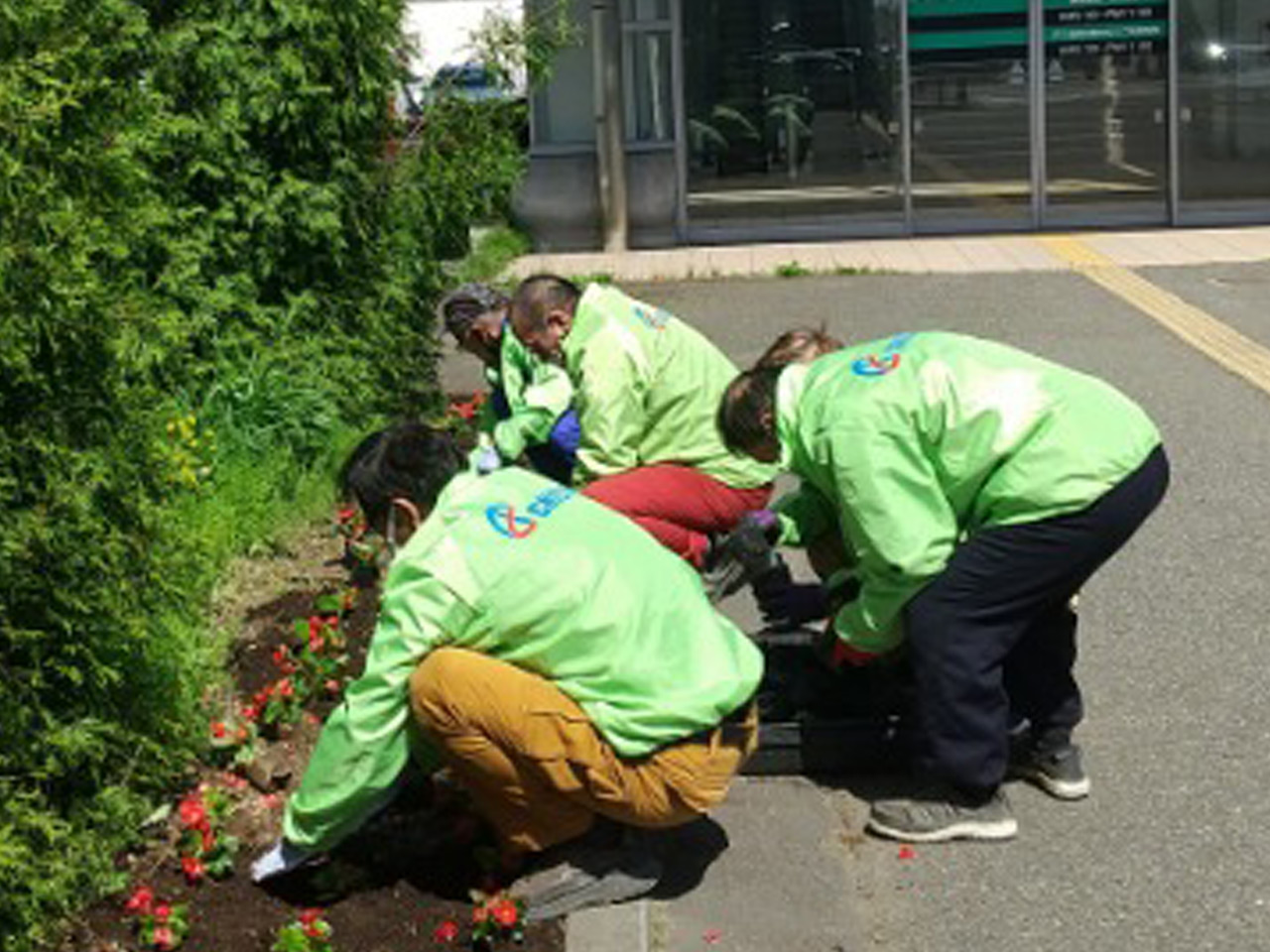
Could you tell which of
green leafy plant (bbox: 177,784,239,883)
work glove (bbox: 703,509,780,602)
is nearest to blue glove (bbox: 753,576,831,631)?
work glove (bbox: 703,509,780,602)

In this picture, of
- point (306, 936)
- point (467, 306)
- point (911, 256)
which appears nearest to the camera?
point (306, 936)

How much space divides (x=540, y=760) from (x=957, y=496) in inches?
49.0

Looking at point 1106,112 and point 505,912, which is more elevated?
point 1106,112

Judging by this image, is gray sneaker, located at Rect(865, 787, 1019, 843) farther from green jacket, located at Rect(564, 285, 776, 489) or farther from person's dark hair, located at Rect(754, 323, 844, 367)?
green jacket, located at Rect(564, 285, 776, 489)

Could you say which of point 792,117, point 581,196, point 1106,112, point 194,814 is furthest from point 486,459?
point 1106,112

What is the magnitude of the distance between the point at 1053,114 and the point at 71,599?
13.3 meters

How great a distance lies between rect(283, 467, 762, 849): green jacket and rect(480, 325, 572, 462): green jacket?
1.97m

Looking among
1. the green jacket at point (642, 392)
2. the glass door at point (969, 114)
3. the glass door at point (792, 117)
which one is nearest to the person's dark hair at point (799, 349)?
the green jacket at point (642, 392)

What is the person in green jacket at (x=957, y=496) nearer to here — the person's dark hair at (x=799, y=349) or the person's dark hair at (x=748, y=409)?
the person's dark hair at (x=748, y=409)

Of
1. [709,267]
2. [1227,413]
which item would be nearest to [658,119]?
[709,267]

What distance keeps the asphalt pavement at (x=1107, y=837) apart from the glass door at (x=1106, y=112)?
8.93 m

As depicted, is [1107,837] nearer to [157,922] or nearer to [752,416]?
[752,416]

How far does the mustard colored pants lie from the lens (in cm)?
417

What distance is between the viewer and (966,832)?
487cm
